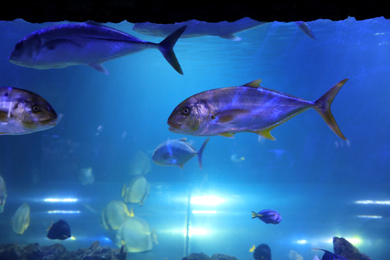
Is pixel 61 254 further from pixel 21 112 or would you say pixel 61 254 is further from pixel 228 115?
pixel 228 115

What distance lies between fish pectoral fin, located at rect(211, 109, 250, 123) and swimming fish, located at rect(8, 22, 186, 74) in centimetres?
87

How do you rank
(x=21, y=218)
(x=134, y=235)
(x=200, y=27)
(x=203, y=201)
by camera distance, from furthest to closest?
(x=203, y=201) → (x=21, y=218) → (x=134, y=235) → (x=200, y=27)

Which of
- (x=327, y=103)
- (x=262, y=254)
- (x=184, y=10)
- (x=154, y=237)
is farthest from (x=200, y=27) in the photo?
(x=154, y=237)

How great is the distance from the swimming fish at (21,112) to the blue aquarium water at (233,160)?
10.6 ft

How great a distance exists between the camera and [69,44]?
2301mm

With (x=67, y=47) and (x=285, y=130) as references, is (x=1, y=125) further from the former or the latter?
(x=285, y=130)

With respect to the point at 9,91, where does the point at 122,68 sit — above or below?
above

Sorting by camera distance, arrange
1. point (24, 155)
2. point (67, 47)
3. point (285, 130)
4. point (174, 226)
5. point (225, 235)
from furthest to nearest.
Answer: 1. point (285, 130)
2. point (24, 155)
3. point (174, 226)
4. point (225, 235)
5. point (67, 47)

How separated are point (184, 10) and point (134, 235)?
5177 millimetres

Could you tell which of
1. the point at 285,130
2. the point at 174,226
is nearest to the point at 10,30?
the point at 174,226

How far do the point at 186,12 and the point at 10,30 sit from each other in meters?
15.0

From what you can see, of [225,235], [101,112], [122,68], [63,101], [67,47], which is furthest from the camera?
[122,68]

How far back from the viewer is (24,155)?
481 inches

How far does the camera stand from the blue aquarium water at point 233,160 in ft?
27.3
